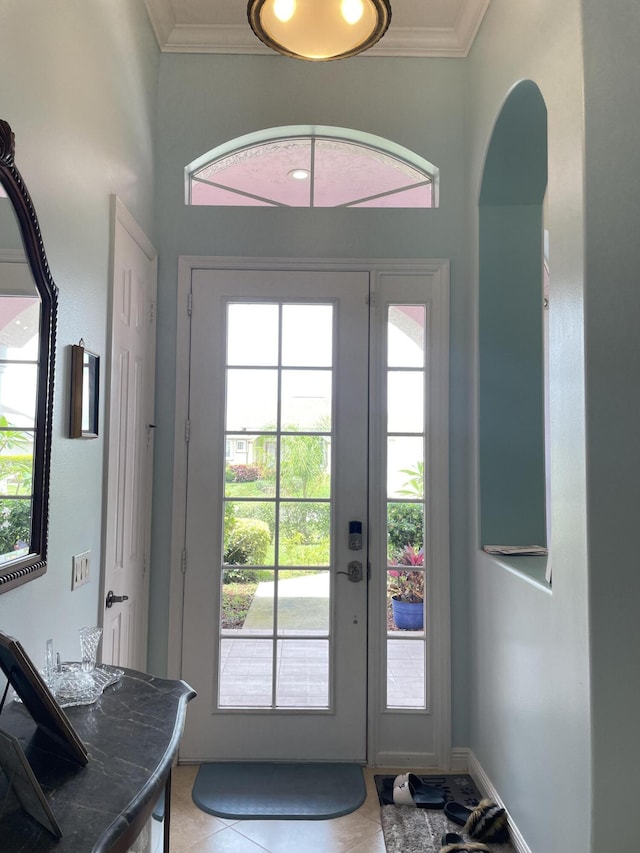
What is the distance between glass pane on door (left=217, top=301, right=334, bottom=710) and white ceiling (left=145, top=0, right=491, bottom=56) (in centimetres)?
121

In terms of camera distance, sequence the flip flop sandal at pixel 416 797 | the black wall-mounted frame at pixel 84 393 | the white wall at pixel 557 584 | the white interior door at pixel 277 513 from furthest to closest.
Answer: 1. the white interior door at pixel 277 513
2. the flip flop sandal at pixel 416 797
3. the black wall-mounted frame at pixel 84 393
4. the white wall at pixel 557 584

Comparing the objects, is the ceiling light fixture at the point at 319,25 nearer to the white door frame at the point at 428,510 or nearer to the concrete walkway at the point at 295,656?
the white door frame at the point at 428,510

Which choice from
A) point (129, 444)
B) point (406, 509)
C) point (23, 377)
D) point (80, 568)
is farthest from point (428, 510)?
point (23, 377)

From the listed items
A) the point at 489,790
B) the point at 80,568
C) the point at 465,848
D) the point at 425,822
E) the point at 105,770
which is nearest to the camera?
the point at 105,770

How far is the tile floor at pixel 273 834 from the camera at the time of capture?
206 centimetres

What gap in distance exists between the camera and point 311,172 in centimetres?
280

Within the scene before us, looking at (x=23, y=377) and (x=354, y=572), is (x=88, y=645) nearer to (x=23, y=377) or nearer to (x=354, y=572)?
(x=23, y=377)

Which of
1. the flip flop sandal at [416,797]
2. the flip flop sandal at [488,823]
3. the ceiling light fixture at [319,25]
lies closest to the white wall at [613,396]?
the ceiling light fixture at [319,25]

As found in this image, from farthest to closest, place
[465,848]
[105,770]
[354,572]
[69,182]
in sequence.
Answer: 1. [354,572]
2. [465,848]
3. [69,182]
4. [105,770]

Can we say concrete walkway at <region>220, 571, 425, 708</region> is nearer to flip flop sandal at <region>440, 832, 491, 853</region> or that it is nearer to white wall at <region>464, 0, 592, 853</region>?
white wall at <region>464, 0, 592, 853</region>

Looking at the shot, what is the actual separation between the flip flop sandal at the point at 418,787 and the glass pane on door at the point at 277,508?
42cm

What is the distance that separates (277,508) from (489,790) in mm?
1407

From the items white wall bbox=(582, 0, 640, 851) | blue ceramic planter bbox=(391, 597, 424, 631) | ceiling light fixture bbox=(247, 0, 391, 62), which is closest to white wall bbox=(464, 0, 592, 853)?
white wall bbox=(582, 0, 640, 851)

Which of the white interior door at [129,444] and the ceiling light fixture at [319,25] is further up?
the ceiling light fixture at [319,25]
